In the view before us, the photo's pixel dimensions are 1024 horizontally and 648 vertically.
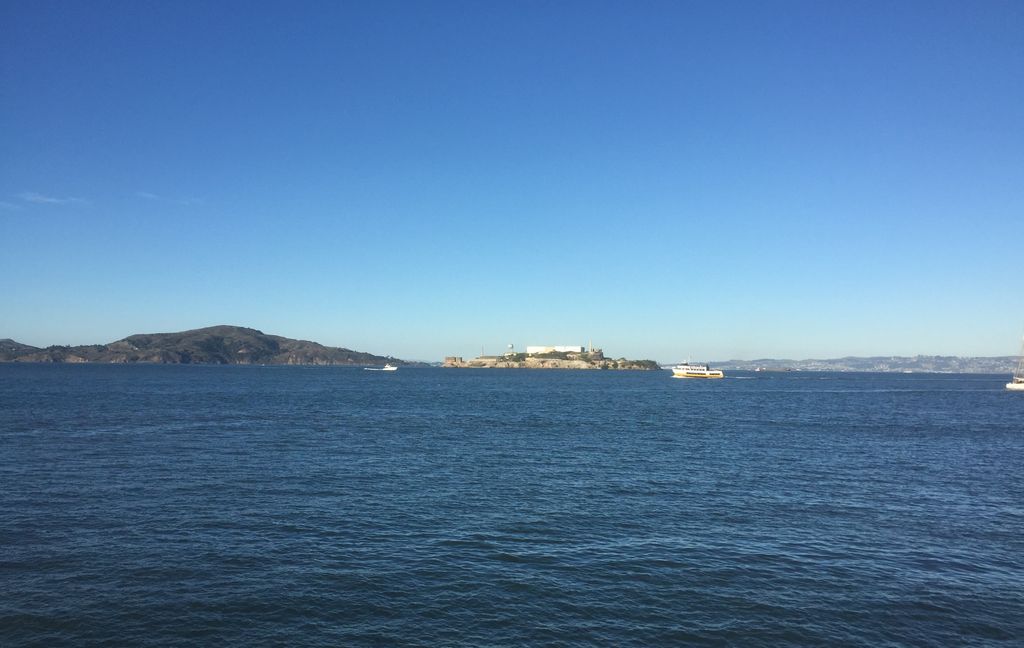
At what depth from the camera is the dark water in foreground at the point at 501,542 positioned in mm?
23234

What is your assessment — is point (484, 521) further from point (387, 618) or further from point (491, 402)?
point (491, 402)

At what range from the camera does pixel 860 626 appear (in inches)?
929

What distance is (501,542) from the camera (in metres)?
32.5

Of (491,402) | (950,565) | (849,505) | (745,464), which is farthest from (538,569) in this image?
(491,402)

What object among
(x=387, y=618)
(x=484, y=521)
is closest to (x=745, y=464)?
(x=484, y=521)

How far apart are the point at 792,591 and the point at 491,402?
11101 cm

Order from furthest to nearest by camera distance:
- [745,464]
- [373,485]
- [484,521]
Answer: [745,464] < [373,485] < [484,521]

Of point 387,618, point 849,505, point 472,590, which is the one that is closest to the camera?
point 387,618

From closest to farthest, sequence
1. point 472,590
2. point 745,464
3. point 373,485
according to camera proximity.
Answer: point 472,590
point 373,485
point 745,464

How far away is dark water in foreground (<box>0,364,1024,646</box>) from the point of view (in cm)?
2323

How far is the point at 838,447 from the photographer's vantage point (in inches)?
2768

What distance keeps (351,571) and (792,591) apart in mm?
19467

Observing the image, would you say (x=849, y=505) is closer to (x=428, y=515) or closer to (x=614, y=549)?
(x=614, y=549)

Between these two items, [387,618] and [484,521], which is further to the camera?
[484,521]
